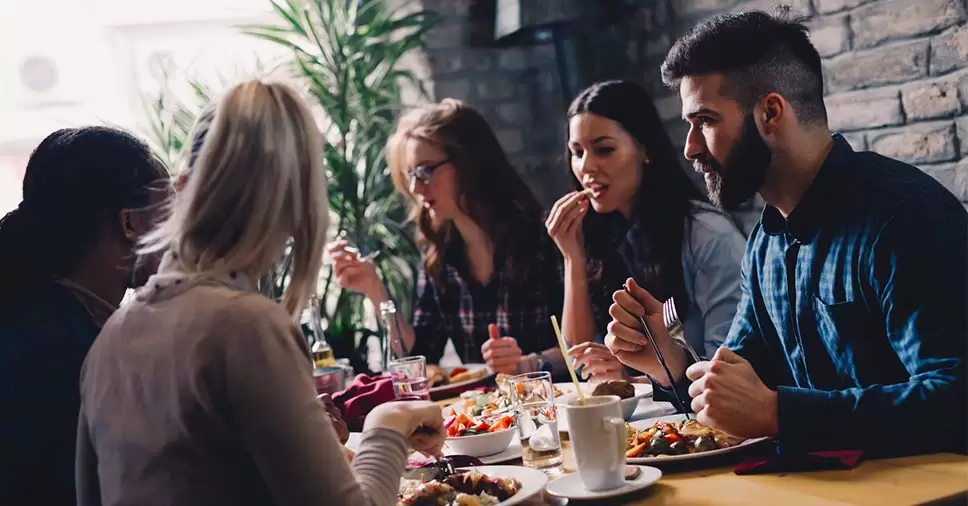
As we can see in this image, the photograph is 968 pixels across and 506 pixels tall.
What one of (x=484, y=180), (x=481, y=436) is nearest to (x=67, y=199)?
(x=481, y=436)

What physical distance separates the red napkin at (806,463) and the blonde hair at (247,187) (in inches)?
26.8

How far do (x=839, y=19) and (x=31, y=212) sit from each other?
2.21 m

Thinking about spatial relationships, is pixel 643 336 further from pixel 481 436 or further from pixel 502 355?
pixel 502 355

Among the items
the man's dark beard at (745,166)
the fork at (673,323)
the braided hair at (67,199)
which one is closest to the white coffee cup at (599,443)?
the fork at (673,323)

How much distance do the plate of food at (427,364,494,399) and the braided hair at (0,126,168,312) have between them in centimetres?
88

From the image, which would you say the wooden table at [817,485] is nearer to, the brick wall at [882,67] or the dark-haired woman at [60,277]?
the dark-haired woman at [60,277]

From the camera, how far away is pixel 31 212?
1.64 metres

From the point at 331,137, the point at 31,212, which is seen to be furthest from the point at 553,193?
the point at 31,212

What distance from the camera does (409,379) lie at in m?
1.96

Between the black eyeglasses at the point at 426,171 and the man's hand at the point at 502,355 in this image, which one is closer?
the man's hand at the point at 502,355

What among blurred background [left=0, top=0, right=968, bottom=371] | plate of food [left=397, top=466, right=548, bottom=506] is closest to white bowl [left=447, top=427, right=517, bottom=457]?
plate of food [left=397, top=466, right=548, bottom=506]

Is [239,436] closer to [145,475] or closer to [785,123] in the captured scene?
[145,475]

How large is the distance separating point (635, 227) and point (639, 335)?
887 millimetres

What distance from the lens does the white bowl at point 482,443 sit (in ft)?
5.28
